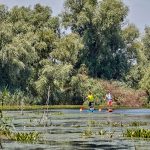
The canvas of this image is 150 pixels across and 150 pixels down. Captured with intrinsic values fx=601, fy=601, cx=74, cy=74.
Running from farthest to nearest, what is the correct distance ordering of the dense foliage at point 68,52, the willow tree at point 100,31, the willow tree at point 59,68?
the willow tree at point 100,31 → the willow tree at point 59,68 → the dense foliage at point 68,52

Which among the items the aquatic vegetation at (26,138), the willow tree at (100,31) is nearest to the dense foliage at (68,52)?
the willow tree at (100,31)

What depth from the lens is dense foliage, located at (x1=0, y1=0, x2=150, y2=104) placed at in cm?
8294

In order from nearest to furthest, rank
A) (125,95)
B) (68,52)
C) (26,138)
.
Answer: (26,138) → (68,52) → (125,95)

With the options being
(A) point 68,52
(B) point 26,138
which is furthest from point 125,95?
(B) point 26,138

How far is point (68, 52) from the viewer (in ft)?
303

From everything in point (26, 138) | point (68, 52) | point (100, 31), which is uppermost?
point (100, 31)

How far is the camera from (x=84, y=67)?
96.6 meters

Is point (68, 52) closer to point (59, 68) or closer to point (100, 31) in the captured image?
point (59, 68)

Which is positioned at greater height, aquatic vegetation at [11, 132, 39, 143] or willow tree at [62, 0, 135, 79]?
willow tree at [62, 0, 135, 79]

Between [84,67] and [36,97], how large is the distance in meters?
12.5

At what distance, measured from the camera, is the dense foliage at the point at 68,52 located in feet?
272

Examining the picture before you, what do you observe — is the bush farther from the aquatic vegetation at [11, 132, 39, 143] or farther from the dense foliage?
the aquatic vegetation at [11, 132, 39, 143]

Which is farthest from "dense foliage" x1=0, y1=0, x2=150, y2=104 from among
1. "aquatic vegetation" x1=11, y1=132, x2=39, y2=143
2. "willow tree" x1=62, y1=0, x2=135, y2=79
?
"aquatic vegetation" x1=11, y1=132, x2=39, y2=143

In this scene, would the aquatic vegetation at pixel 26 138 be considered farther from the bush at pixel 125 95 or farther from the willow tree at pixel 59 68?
the bush at pixel 125 95
